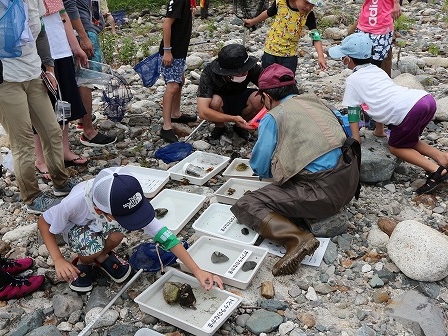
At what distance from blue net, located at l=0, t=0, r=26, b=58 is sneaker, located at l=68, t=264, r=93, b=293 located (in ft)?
5.25

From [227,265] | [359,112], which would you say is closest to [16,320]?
[227,265]

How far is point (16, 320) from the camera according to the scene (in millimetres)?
3072

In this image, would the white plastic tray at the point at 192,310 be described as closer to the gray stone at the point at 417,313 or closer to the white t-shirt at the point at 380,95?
the gray stone at the point at 417,313

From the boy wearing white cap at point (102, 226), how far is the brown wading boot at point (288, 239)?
0.52 meters

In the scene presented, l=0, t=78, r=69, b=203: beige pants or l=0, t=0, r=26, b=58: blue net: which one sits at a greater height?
l=0, t=0, r=26, b=58: blue net

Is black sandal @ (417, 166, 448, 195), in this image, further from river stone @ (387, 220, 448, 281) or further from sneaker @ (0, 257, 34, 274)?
sneaker @ (0, 257, 34, 274)

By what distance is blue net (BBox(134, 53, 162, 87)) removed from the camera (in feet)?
17.7

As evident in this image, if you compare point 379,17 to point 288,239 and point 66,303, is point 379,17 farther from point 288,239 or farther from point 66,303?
point 66,303

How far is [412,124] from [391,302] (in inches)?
67.7

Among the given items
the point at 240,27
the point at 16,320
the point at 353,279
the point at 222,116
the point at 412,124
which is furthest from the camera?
the point at 240,27

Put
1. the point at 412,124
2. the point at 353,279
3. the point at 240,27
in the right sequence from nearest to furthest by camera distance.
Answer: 1. the point at 353,279
2. the point at 412,124
3. the point at 240,27

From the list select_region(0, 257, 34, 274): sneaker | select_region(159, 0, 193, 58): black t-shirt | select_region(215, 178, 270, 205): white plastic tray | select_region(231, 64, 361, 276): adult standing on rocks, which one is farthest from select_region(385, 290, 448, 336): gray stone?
select_region(159, 0, 193, 58): black t-shirt

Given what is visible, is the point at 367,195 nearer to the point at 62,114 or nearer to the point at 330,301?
the point at 330,301

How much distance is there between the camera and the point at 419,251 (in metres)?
3.25
